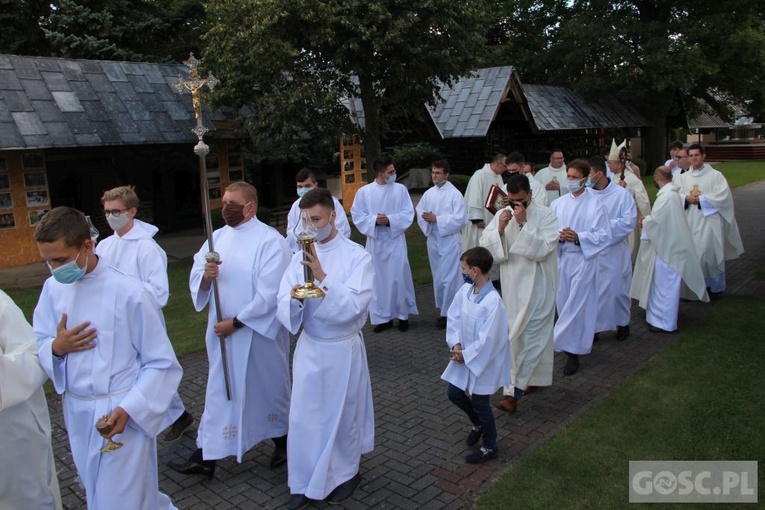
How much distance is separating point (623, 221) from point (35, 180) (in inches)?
491

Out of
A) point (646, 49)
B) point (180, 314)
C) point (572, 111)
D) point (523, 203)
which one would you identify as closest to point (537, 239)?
point (523, 203)

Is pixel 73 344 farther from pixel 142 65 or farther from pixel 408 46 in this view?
pixel 142 65

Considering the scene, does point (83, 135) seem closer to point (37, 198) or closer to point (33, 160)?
point (33, 160)

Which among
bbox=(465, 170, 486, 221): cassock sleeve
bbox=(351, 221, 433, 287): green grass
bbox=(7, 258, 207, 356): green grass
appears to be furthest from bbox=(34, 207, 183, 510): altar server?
bbox=(351, 221, 433, 287): green grass

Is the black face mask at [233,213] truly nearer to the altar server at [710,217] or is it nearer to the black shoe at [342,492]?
the black shoe at [342,492]

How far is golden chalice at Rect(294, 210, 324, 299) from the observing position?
13.8 ft

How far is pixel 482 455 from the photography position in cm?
535

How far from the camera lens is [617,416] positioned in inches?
239

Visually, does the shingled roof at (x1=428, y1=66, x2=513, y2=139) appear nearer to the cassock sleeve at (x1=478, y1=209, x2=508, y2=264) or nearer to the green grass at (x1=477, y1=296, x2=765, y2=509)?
the green grass at (x1=477, y1=296, x2=765, y2=509)

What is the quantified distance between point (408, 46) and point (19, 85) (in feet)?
25.8

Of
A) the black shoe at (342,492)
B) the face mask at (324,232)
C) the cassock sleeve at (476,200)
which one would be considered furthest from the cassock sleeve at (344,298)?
the cassock sleeve at (476,200)

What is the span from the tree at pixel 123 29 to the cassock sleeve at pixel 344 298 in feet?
50.6

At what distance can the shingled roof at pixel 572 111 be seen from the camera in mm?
25375

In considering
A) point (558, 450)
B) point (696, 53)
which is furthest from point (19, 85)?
point (696, 53)
